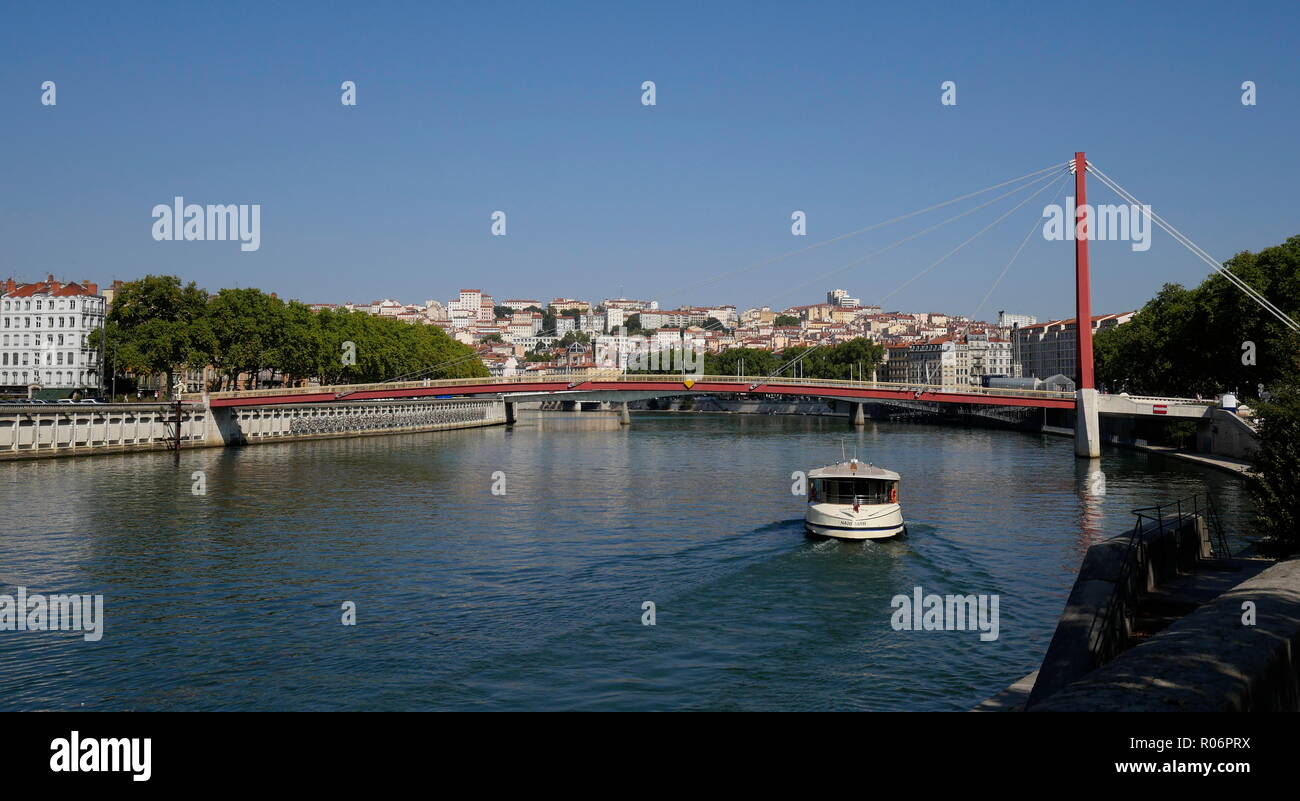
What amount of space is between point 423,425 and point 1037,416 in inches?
1888

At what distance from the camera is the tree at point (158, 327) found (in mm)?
62562

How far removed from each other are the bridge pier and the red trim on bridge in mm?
10165

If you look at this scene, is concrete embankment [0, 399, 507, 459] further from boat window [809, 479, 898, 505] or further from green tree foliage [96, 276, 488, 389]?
boat window [809, 479, 898, 505]

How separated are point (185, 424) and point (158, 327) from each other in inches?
370

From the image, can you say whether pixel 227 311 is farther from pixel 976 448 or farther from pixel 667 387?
pixel 976 448

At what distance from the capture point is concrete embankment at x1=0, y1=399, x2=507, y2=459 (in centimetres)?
4759

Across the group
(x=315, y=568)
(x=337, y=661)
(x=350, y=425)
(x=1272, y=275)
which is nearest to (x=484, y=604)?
(x=337, y=661)

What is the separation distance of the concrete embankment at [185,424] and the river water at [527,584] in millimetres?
6351

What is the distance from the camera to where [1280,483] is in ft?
56.5

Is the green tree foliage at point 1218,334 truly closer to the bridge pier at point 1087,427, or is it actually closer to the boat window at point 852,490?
the bridge pier at point 1087,427

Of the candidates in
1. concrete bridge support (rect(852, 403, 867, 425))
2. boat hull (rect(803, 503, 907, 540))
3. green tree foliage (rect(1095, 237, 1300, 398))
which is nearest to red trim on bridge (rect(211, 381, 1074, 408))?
green tree foliage (rect(1095, 237, 1300, 398))

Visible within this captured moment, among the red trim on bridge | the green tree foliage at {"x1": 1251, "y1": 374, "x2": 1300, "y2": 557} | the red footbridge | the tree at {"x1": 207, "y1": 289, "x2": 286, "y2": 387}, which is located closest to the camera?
the green tree foliage at {"x1": 1251, "y1": 374, "x2": 1300, "y2": 557}

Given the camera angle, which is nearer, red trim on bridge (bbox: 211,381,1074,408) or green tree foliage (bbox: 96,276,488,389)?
red trim on bridge (bbox: 211,381,1074,408)

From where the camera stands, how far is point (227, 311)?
2603 inches
